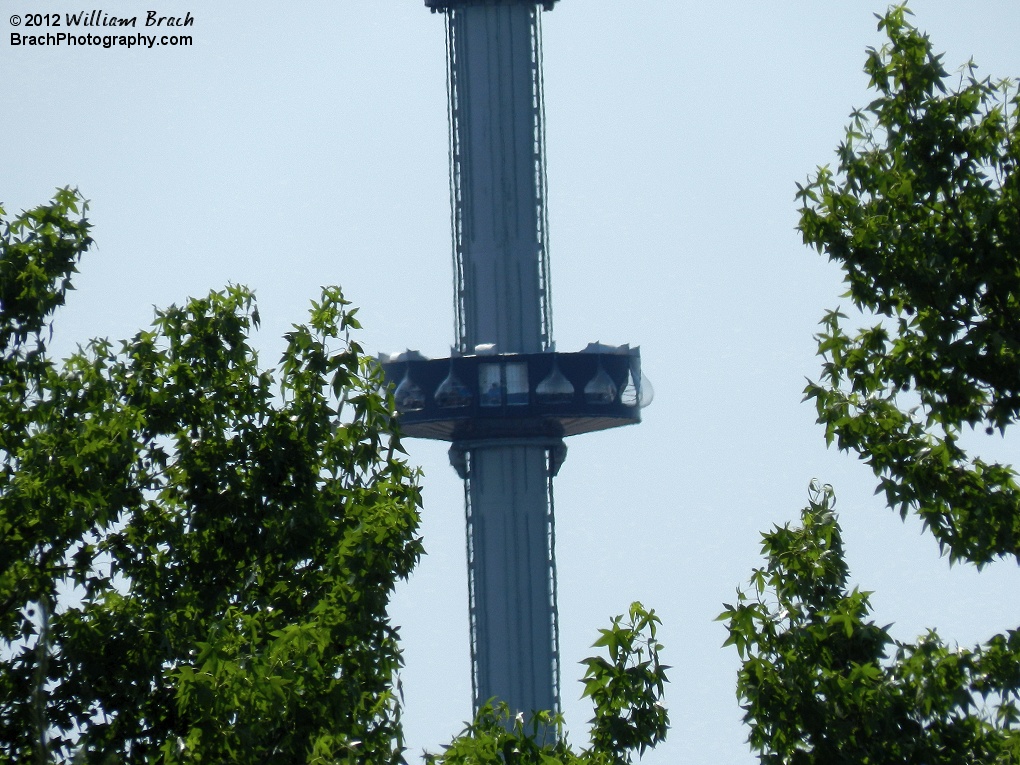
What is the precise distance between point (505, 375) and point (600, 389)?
17.1 feet

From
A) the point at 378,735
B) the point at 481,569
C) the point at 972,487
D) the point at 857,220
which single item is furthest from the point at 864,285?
the point at 481,569

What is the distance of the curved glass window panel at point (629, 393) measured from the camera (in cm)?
10481

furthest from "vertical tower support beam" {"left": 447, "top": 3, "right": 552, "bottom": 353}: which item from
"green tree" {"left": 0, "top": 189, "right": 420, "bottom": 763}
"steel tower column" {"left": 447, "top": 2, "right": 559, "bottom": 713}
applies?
"green tree" {"left": 0, "top": 189, "right": 420, "bottom": 763}

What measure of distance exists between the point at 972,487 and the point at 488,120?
300 ft

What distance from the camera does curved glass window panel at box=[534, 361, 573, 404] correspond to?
339 ft

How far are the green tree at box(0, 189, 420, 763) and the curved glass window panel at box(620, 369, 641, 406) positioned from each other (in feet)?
Result: 274

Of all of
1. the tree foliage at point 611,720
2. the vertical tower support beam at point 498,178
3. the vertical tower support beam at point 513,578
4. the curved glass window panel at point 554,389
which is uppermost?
the vertical tower support beam at point 498,178

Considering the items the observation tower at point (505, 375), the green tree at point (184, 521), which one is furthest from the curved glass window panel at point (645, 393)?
the green tree at point (184, 521)

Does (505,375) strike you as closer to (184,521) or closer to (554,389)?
(554,389)

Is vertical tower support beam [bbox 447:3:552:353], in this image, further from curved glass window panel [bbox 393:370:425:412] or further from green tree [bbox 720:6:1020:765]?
green tree [bbox 720:6:1020:765]

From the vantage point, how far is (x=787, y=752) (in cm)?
1647

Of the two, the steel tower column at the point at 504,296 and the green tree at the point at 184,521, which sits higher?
the steel tower column at the point at 504,296

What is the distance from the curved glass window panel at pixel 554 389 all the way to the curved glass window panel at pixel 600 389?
1.07m

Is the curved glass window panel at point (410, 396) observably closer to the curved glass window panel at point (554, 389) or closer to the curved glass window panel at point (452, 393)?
the curved glass window panel at point (452, 393)
